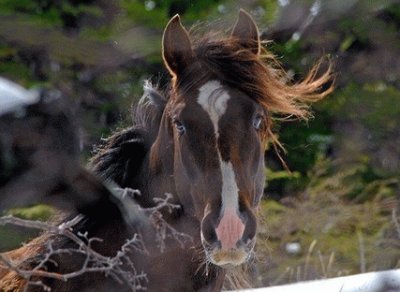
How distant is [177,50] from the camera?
402cm

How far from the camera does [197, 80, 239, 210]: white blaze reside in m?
3.57

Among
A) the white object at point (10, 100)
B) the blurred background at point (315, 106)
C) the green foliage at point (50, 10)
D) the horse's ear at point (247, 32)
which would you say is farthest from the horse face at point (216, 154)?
the green foliage at point (50, 10)

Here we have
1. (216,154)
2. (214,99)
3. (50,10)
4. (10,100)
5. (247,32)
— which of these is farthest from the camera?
(50,10)

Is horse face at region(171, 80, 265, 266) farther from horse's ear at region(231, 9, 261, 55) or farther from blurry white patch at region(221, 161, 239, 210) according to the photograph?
horse's ear at region(231, 9, 261, 55)

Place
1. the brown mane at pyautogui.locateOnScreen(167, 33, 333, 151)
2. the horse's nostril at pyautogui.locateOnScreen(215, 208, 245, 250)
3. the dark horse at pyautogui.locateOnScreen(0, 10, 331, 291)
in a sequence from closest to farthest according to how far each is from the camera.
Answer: the horse's nostril at pyautogui.locateOnScreen(215, 208, 245, 250), the dark horse at pyautogui.locateOnScreen(0, 10, 331, 291), the brown mane at pyautogui.locateOnScreen(167, 33, 333, 151)

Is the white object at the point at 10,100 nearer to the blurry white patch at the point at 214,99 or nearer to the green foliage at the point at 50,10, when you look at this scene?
the blurry white patch at the point at 214,99

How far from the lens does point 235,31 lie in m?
4.17

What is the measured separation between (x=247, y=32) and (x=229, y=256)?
1031 mm

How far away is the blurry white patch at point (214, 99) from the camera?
377cm

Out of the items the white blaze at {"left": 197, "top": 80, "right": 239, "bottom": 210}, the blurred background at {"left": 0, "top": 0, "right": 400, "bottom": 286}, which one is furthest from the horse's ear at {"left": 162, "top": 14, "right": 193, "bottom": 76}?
the blurred background at {"left": 0, "top": 0, "right": 400, "bottom": 286}

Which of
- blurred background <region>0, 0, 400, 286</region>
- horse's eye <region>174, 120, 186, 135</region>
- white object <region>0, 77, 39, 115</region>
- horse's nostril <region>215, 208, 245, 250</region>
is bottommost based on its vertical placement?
blurred background <region>0, 0, 400, 286</region>

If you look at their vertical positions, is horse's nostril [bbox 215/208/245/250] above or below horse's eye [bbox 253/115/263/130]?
below

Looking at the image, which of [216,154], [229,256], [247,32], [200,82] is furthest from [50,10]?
[229,256]

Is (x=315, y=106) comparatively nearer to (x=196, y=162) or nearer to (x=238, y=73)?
(x=238, y=73)
